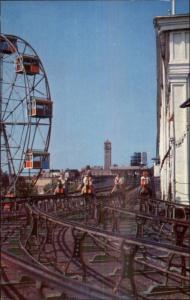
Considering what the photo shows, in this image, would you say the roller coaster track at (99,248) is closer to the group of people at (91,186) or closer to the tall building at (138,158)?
the group of people at (91,186)

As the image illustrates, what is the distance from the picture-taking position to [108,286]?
4.99ft

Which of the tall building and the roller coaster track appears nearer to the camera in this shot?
the roller coaster track

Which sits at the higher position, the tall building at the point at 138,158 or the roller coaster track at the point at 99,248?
the tall building at the point at 138,158

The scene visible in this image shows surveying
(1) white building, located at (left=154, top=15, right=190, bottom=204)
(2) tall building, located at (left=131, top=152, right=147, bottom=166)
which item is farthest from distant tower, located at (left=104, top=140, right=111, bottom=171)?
(1) white building, located at (left=154, top=15, right=190, bottom=204)

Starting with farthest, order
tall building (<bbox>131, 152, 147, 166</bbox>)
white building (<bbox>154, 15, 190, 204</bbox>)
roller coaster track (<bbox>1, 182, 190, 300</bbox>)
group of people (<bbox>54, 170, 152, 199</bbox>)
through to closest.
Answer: white building (<bbox>154, 15, 190, 204</bbox>) → group of people (<bbox>54, 170, 152, 199</bbox>) → tall building (<bbox>131, 152, 147, 166</bbox>) → roller coaster track (<bbox>1, 182, 190, 300</bbox>)

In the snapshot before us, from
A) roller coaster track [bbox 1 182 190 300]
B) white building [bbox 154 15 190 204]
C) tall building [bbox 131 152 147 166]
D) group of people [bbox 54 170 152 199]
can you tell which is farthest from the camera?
white building [bbox 154 15 190 204]

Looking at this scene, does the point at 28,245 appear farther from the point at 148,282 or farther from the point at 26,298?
the point at 26,298

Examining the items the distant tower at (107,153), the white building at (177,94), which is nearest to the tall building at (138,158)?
the distant tower at (107,153)

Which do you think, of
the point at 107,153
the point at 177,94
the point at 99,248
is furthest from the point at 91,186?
the point at 177,94

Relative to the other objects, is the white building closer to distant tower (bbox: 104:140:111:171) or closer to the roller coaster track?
the roller coaster track

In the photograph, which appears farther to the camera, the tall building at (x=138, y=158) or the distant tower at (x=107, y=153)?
the tall building at (x=138, y=158)

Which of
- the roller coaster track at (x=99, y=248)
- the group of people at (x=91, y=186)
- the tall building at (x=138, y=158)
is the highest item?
the tall building at (x=138, y=158)

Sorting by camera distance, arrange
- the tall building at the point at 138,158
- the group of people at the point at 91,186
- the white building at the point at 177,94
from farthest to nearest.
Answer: the white building at the point at 177,94 → the group of people at the point at 91,186 → the tall building at the point at 138,158

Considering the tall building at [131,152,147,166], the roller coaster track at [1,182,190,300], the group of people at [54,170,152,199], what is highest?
the tall building at [131,152,147,166]
